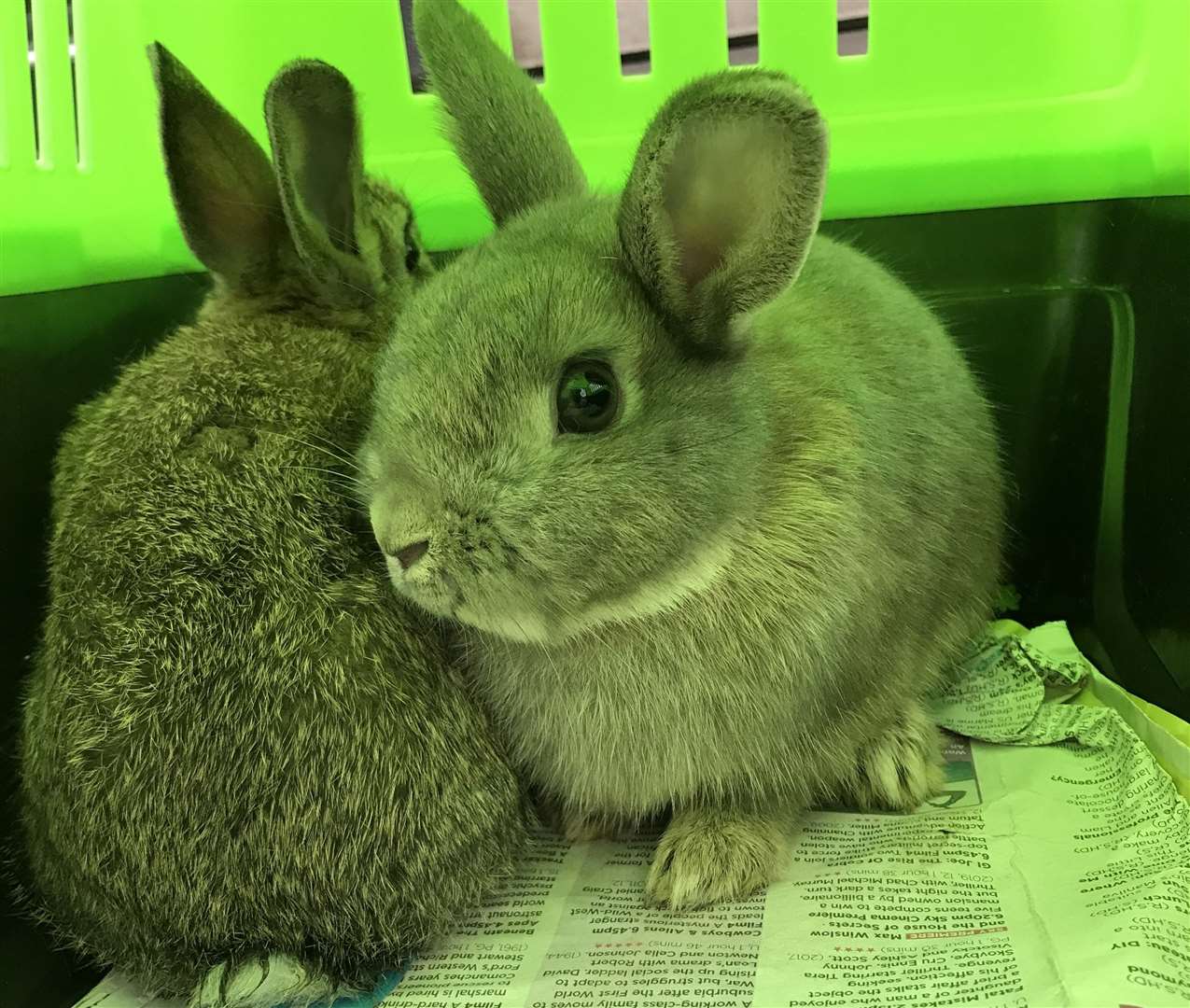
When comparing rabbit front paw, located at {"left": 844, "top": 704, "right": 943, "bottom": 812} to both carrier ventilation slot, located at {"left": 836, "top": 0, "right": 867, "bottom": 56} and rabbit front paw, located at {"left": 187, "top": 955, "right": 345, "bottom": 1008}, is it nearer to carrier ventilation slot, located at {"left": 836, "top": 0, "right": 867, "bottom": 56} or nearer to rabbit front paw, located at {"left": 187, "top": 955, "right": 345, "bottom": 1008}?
rabbit front paw, located at {"left": 187, "top": 955, "right": 345, "bottom": 1008}

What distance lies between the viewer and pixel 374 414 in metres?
0.93

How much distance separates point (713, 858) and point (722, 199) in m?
0.61

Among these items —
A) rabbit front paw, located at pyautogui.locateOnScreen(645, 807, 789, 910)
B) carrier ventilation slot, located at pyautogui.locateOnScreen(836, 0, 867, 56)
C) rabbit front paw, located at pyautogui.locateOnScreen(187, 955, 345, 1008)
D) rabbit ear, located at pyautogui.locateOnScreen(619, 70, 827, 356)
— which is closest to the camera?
rabbit ear, located at pyautogui.locateOnScreen(619, 70, 827, 356)

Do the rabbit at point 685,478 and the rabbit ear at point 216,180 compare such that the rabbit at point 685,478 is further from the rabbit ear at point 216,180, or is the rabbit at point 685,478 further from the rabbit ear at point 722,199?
the rabbit ear at point 216,180

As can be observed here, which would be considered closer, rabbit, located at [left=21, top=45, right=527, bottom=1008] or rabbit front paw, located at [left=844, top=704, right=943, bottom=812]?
rabbit, located at [left=21, top=45, right=527, bottom=1008]

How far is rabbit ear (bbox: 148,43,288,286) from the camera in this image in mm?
1130

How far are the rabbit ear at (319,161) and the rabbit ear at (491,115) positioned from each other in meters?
0.12

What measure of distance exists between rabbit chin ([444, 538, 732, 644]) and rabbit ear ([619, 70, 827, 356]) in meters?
0.18

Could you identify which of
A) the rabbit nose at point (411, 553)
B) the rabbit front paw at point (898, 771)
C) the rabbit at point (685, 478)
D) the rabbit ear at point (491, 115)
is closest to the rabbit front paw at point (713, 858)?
the rabbit at point (685, 478)

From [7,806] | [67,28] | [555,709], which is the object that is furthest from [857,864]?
[67,28]

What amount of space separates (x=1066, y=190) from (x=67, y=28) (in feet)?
4.40

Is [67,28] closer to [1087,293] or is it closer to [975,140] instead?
[975,140]

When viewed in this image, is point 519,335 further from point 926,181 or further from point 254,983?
point 926,181

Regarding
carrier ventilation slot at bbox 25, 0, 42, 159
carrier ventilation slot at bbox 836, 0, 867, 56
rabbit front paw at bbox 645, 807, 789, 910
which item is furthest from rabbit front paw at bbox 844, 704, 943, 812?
carrier ventilation slot at bbox 25, 0, 42, 159
